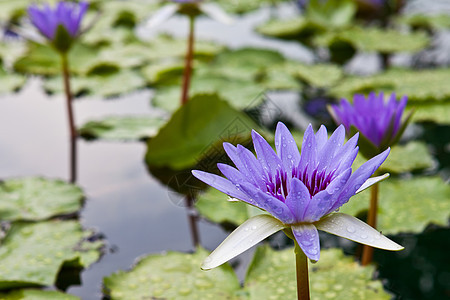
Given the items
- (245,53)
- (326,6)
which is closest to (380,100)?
(245,53)

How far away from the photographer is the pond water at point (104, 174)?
4.66 ft

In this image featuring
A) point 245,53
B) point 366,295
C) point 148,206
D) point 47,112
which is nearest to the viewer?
point 366,295

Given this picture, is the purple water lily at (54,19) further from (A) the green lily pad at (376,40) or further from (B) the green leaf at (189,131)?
(A) the green lily pad at (376,40)

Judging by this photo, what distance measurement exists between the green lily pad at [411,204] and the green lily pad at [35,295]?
812 mm

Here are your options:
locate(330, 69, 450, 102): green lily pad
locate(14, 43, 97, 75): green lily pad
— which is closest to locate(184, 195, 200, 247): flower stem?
locate(330, 69, 450, 102): green lily pad

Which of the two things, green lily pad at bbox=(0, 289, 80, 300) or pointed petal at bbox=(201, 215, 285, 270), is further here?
green lily pad at bbox=(0, 289, 80, 300)

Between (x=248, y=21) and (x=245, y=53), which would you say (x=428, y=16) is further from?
(x=245, y=53)

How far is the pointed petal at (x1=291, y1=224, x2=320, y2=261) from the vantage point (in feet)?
2.15

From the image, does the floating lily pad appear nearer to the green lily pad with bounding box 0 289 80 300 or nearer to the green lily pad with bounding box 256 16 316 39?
the green lily pad with bounding box 256 16 316 39

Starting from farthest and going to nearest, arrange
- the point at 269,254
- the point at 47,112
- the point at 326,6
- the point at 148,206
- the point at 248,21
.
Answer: the point at 248,21, the point at 326,6, the point at 47,112, the point at 148,206, the point at 269,254

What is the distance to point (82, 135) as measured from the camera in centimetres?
204

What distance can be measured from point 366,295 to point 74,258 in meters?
0.74

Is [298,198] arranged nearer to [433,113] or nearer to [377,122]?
[377,122]

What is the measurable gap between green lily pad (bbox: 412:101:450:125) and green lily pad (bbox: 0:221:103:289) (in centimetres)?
149
